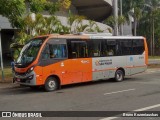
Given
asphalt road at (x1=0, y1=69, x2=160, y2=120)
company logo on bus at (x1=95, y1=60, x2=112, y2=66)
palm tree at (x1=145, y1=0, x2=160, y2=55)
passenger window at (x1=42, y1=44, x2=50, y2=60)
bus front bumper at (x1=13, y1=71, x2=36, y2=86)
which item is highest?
palm tree at (x1=145, y1=0, x2=160, y2=55)

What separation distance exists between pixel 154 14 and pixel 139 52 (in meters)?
44.7

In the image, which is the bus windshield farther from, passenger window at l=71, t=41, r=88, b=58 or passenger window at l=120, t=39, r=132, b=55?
passenger window at l=120, t=39, r=132, b=55

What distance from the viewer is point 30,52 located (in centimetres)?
1611

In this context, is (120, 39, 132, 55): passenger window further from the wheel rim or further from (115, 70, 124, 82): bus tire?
the wheel rim

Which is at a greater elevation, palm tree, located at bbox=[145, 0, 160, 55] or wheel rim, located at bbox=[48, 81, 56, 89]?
palm tree, located at bbox=[145, 0, 160, 55]

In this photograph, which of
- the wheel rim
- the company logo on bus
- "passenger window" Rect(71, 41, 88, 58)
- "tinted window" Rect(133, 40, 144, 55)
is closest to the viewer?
the wheel rim

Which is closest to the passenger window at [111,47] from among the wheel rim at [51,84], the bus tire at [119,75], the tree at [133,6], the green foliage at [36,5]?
the bus tire at [119,75]

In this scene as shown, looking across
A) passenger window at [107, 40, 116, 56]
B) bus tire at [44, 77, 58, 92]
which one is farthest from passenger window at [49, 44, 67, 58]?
passenger window at [107, 40, 116, 56]

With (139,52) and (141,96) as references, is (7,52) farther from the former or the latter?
(141,96)

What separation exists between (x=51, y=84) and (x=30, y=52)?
178cm

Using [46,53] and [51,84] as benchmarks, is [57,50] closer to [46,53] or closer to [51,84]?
[46,53]

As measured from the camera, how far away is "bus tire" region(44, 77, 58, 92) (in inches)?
626

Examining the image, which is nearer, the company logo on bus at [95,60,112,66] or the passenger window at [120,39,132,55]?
the company logo on bus at [95,60,112,66]

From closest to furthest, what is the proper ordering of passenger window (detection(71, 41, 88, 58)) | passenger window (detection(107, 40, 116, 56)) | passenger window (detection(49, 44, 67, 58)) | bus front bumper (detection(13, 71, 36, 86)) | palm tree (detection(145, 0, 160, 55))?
bus front bumper (detection(13, 71, 36, 86)) → passenger window (detection(49, 44, 67, 58)) → passenger window (detection(71, 41, 88, 58)) → passenger window (detection(107, 40, 116, 56)) → palm tree (detection(145, 0, 160, 55))
